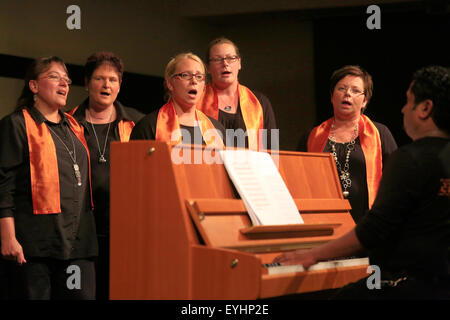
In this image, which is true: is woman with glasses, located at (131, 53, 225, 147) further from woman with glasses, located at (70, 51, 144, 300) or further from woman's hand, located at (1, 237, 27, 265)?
woman's hand, located at (1, 237, 27, 265)

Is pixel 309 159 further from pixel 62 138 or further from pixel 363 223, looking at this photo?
pixel 62 138

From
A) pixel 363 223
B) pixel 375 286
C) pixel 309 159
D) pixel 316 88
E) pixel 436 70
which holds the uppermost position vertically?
pixel 316 88

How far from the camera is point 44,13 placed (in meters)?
5.96

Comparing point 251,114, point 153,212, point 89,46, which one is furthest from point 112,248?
point 89,46

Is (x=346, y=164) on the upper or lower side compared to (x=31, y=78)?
lower

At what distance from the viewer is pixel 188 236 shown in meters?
2.61

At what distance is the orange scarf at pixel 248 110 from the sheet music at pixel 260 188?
1.24m

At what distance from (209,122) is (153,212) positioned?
1075 mm

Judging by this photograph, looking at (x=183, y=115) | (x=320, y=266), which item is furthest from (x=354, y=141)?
(x=320, y=266)

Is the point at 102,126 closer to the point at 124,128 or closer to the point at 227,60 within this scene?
the point at 124,128

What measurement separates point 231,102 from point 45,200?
1583mm

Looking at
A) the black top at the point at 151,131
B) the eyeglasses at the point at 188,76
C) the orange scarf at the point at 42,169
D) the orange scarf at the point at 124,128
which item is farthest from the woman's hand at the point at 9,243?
the eyeglasses at the point at 188,76

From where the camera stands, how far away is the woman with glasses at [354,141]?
4.02 metres

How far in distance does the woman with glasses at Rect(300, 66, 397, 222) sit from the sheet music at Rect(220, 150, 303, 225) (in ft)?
3.43
